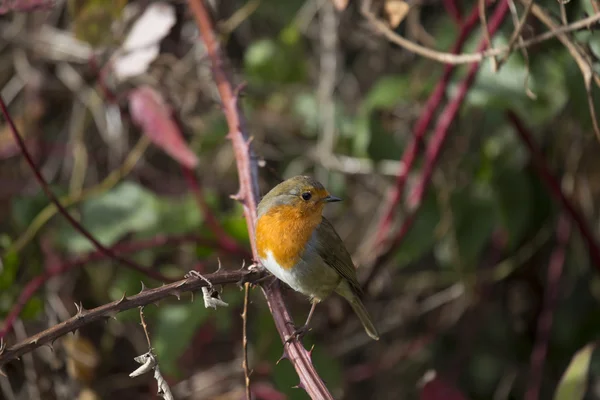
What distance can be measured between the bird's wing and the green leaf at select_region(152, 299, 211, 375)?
699 millimetres

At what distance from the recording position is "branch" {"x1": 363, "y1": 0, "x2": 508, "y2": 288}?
7.95 ft

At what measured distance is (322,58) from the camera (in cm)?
342

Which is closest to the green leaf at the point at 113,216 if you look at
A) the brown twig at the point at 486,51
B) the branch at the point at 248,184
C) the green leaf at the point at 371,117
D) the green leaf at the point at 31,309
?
the green leaf at the point at 31,309

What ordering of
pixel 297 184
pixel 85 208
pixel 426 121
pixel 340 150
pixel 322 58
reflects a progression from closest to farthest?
pixel 297 184 → pixel 426 121 → pixel 85 208 → pixel 340 150 → pixel 322 58

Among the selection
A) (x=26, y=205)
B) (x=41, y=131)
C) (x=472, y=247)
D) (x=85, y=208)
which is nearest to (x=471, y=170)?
(x=472, y=247)

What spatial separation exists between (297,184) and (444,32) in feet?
3.66

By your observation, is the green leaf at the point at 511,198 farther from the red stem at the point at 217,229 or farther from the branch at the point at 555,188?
the red stem at the point at 217,229

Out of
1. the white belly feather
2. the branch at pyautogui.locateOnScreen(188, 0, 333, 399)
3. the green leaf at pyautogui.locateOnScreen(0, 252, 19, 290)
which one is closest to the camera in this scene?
the branch at pyautogui.locateOnScreen(188, 0, 333, 399)

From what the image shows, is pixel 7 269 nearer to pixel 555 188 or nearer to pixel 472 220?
pixel 472 220

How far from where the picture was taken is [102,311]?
4.41 ft

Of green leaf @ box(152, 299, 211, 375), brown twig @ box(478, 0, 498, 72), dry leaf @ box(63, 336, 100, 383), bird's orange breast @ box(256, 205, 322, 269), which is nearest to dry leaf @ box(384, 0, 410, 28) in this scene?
brown twig @ box(478, 0, 498, 72)

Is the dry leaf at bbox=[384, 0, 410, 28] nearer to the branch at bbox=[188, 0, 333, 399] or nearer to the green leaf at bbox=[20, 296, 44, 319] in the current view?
the branch at bbox=[188, 0, 333, 399]

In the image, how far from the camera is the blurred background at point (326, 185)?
2.64m

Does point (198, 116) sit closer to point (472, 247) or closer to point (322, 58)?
point (322, 58)
